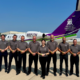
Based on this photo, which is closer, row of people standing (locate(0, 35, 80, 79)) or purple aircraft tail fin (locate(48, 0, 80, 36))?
row of people standing (locate(0, 35, 80, 79))

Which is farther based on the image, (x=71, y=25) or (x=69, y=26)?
(x=69, y=26)

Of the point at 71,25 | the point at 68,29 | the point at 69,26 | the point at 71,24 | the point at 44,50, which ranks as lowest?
the point at 44,50

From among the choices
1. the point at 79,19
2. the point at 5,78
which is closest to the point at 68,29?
the point at 79,19

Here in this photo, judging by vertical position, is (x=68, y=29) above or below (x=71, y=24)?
below

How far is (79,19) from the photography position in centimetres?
962

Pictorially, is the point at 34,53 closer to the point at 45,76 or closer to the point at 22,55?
the point at 22,55

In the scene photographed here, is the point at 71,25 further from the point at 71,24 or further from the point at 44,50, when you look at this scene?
the point at 44,50

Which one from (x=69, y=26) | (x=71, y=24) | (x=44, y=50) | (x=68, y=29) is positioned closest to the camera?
(x=44, y=50)

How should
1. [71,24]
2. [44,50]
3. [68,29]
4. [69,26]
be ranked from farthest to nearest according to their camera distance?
1. [68,29]
2. [69,26]
3. [71,24]
4. [44,50]

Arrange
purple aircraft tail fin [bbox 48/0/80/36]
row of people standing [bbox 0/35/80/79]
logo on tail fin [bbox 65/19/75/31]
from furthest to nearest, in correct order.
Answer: logo on tail fin [bbox 65/19/75/31], purple aircraft tail fin [bbox 48/0/80/36], row of people standing [bbox 0/35/80/79]

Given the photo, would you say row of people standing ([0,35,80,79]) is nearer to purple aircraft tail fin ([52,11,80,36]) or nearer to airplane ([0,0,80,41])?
airplane ([0,0,80,41])

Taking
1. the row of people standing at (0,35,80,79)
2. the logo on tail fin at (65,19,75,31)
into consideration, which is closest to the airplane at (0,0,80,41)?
the logo on tail fin at (65,19,75,31)

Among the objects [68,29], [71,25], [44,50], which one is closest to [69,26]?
[71,25]

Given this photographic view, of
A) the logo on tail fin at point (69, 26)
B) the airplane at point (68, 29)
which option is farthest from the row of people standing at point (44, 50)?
the logo on tail fin at point (69, 26)
